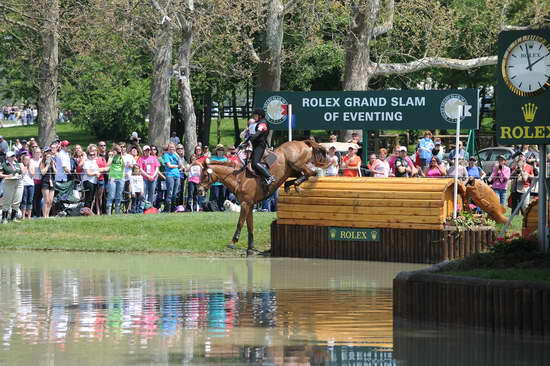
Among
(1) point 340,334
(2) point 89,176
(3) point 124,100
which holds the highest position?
(3) point 124,100

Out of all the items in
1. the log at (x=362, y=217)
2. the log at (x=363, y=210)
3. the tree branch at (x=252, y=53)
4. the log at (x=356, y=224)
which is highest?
the tree branch at (x=252, y=53)

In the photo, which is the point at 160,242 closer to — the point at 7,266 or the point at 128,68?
Result: the point at 7,266

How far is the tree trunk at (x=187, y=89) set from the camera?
42.5 metres

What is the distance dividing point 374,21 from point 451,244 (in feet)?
65.7

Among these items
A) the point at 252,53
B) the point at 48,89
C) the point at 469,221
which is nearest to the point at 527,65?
the point at 469,221

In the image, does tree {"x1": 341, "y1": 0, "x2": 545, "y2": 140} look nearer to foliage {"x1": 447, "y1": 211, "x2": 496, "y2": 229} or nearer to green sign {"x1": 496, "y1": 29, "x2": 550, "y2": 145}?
foliage {"x1": 447, "y1": 211, "x2": 496, "y2": 229}

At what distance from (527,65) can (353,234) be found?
34.0ft

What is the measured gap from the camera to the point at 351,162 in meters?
31.2

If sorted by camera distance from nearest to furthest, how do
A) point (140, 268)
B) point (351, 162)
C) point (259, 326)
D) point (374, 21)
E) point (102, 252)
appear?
1. point (259, 326)
2. point (140, 268)
3. point (102, 252)
4. point (351, 162)
5. point (374, 21)

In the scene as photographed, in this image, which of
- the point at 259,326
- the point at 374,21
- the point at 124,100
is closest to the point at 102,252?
the point at 259,326

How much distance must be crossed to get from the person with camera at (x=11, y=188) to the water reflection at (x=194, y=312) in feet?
17.5

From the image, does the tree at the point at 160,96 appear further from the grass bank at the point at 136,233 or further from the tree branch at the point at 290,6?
the grass bank at the point at 136,233

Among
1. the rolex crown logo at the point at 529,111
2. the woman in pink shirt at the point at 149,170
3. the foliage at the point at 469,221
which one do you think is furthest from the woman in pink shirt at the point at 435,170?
the rolex crown logo at the point at 529,111

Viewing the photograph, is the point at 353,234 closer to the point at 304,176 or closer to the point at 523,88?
the point at 304,176
